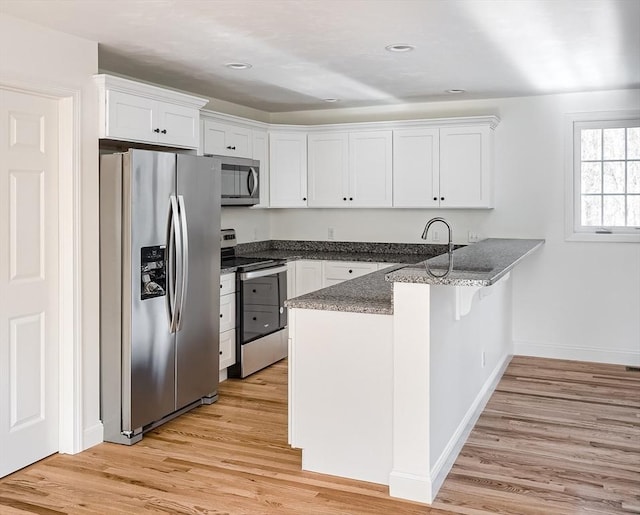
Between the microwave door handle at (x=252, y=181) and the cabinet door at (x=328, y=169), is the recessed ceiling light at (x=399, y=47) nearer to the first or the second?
the microwave door handle at (x=252, y=181)

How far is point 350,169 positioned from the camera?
6.46m

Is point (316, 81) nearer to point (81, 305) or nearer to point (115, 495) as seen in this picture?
point (81, 305)

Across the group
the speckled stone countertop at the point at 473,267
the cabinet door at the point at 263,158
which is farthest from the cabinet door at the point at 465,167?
the cabinet door at the point at 263,158

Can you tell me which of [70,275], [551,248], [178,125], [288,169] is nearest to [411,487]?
[70,275]

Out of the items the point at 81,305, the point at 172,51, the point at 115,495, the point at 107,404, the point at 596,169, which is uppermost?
the point at 172,51

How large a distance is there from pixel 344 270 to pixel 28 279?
10.3ft

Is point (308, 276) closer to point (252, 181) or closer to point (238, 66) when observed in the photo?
point (252, 181)

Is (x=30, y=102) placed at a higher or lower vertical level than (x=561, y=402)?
higher

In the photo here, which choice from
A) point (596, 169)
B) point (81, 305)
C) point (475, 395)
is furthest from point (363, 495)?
point (596, 169)

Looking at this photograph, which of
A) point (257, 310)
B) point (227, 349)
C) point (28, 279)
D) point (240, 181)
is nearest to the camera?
point (28, 279)

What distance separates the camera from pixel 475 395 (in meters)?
4.52

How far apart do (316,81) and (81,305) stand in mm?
2539

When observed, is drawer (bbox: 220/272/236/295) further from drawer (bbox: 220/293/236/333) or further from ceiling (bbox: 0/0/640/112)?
ceiling (bbox: 0/0/640/112)

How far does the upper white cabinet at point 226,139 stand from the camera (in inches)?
212
